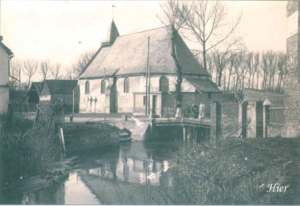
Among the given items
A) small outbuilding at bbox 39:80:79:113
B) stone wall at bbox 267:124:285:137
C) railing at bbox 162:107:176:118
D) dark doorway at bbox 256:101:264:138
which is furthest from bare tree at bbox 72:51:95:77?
stone wall at bbox 267:124:285:137

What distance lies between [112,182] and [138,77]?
24.8 metres

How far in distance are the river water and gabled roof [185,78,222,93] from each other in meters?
14.8

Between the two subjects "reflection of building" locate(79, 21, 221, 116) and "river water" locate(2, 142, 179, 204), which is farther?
"reflection of building" locate(79, 21, 221, 116)

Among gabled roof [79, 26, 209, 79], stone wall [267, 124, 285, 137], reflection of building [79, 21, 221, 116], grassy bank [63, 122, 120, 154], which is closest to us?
stone wall [267, 124, 285, 137]

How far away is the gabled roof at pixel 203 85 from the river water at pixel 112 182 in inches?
583

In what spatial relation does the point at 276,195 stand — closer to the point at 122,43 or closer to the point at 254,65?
the point at 254,65

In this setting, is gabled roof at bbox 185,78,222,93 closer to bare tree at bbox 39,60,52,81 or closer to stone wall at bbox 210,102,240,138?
stone wall at bbox 210,102,240,138

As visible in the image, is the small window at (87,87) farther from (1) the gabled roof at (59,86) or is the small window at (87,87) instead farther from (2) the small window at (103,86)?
(1) the gabled roof at (59,86)

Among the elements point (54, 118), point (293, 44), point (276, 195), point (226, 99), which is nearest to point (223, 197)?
point (276, 195)

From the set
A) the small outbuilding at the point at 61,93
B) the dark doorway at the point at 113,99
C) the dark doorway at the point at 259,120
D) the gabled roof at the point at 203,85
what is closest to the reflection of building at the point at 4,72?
the dark doorway at the point at 259,120

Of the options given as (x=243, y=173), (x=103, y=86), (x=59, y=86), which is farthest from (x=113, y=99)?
(x=243, y=173)

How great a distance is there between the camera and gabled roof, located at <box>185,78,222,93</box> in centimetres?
3466

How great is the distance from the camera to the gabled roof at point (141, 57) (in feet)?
123

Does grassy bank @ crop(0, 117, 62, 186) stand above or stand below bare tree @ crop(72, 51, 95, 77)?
below
